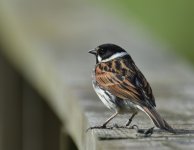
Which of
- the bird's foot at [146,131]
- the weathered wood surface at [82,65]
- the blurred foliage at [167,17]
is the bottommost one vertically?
the blurred foliage at [167,17]

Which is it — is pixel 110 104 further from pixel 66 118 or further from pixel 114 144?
pixel 66 118

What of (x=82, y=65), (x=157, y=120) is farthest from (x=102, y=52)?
(x=82, y=65)

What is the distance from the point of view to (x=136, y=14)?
11859 millimetres

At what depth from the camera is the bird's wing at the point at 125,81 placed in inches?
127

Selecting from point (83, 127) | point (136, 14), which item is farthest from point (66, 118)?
point (136, 14)

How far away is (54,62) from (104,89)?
5.79 ft

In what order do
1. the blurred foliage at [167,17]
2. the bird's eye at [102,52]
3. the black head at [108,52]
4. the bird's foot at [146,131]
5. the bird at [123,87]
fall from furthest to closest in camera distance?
the blurred foliage at [167,17] → the bird's eye at [102,52] → the black head at [108,52] → the bird at [123,87] → the bird's foot at [146,131]

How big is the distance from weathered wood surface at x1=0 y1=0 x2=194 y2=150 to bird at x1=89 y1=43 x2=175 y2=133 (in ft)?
0.27

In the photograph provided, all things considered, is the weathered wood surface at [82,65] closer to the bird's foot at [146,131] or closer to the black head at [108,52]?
the bird's foot at [146,131]

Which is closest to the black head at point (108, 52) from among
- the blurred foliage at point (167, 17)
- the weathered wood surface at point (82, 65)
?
the weathered wood surface at point (82, 65)

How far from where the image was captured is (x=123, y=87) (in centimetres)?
326

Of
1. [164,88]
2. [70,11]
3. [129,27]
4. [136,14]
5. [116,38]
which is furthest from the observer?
[136,14]

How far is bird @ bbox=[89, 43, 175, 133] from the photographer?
3.21m

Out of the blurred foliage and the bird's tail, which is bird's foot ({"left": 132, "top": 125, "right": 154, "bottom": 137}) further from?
the blurred foliage
